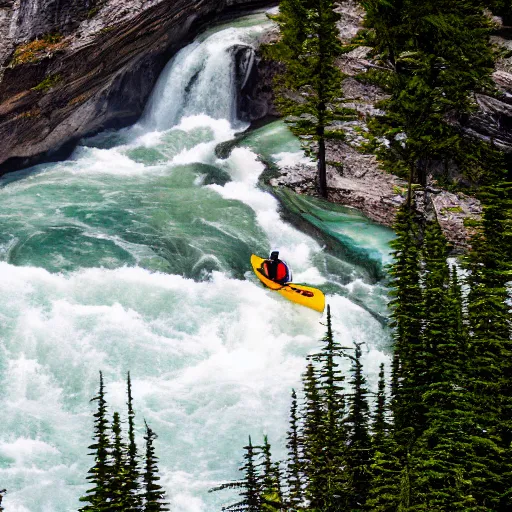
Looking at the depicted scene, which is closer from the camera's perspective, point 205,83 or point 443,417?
point 443,417

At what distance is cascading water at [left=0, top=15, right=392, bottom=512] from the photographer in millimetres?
17188

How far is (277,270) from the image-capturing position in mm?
22422

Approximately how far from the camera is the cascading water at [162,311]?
17188mm

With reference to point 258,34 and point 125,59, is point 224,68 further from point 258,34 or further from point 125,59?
point 125,59

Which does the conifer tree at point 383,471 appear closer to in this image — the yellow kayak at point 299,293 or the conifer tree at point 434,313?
the conifer tree at point 434,313

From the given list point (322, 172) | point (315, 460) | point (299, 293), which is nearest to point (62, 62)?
point (322, 172)

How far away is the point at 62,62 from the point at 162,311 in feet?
44.0

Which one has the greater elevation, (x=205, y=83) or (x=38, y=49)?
(x=38, y=49)

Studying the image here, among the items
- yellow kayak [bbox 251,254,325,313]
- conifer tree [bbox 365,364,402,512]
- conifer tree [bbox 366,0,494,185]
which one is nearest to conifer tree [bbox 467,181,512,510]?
conifer tree [bbox 365,364,402,512]

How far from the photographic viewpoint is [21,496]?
616 inches

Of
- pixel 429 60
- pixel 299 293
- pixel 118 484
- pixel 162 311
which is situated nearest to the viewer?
pixel 118 484

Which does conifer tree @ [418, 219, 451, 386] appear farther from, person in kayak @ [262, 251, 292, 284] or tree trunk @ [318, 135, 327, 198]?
tree trunk @ [318, 135, 327, 198]

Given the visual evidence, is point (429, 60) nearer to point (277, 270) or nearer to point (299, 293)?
point (277, 270)

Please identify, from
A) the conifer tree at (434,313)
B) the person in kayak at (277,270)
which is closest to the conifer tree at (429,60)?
the person in kayak at (277,270)
